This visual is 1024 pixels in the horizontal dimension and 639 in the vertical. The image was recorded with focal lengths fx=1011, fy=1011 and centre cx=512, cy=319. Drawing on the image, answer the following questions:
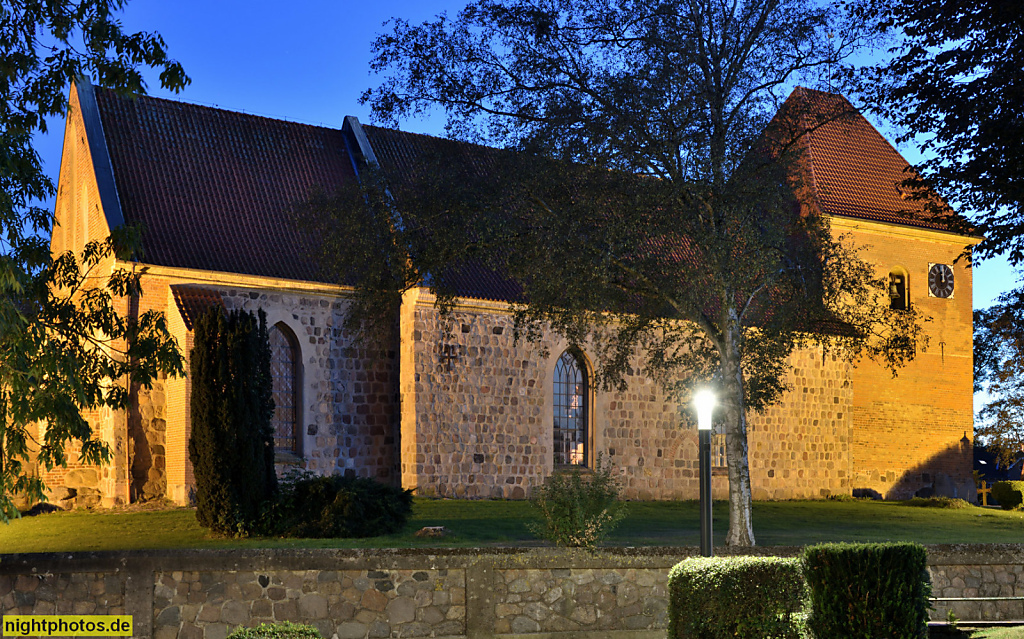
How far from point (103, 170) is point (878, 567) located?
18.8 meters

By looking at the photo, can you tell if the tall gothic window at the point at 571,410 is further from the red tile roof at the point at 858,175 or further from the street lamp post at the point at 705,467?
the street lamp post at the point at 705,467

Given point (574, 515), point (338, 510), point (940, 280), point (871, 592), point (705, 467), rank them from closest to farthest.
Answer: point (871, 592)
point (705, 467)
point (574, 515)
point (338, 510)
point (940, 280)

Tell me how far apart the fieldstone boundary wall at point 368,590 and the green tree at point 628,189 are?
310cm

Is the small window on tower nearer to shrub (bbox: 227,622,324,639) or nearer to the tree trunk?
the tree trunk

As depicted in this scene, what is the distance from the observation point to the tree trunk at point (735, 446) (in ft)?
51.6

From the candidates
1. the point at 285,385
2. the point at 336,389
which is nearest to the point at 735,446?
the point at 336,389

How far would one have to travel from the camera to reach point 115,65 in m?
11.6

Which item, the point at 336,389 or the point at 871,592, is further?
the point at 336,389

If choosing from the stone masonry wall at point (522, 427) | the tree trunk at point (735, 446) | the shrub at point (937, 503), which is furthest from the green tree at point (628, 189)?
the shrub at point (937, 503)

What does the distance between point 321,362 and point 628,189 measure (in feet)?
31.7

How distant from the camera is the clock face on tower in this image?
31.9 metres

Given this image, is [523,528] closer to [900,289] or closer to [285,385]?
[285,385]

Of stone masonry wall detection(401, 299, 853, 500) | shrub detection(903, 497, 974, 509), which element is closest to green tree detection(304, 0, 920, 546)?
stone masonry wall detection(401, 299, 853, 500)

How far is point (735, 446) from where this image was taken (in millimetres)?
16016
